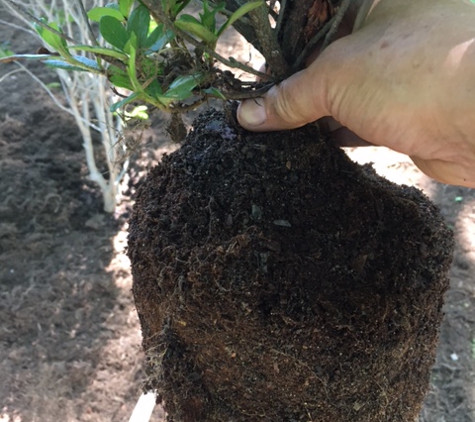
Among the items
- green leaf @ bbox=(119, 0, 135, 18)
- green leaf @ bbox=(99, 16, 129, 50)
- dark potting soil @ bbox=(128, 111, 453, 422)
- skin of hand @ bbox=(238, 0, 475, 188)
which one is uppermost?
green leaf @ bbox=(119, 0, 135, 18)

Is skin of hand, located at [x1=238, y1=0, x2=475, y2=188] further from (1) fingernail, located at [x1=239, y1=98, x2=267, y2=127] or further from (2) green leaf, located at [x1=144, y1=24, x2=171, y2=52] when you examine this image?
(2) green leaf, located at [x1=144, y1=24, x2=171, y2=52]

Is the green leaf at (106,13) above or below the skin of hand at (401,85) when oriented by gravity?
above

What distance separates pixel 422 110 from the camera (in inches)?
27.3

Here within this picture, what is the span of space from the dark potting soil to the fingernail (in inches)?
1.4

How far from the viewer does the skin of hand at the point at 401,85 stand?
660mm

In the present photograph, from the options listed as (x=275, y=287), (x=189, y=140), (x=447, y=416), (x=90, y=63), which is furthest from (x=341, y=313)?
(x=447, y=416)

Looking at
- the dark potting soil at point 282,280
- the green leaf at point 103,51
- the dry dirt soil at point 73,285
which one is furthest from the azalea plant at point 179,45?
the dry dirt soil at point 73,285

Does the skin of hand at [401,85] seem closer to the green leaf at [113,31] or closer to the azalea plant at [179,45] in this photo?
the azalea plant at [179,45]

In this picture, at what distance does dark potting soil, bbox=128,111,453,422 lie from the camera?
0.77 metres

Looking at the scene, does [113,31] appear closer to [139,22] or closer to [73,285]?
[139,22]

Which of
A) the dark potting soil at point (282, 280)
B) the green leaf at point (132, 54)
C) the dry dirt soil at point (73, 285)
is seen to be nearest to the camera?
the green leaf at point (132, 54)

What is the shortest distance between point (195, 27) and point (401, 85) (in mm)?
301

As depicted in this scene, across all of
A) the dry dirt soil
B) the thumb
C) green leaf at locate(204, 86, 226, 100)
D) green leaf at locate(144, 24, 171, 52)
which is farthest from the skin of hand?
the dry dirt soil

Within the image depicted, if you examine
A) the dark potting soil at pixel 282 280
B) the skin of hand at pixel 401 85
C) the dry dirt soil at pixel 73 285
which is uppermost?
the skin of hand at pixel 401 85
